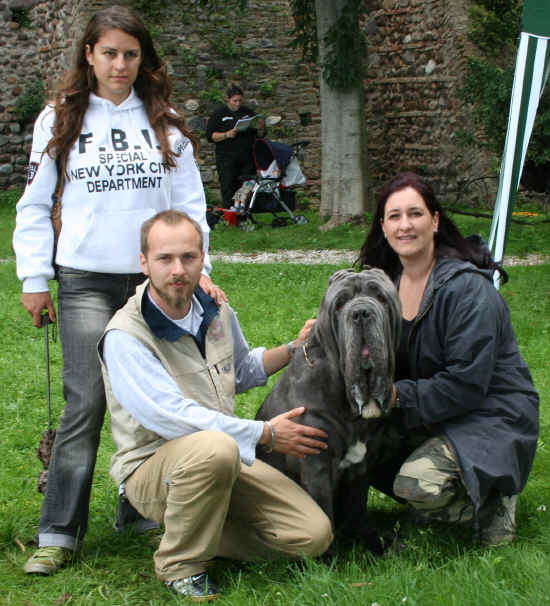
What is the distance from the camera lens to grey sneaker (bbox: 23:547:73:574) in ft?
10.2

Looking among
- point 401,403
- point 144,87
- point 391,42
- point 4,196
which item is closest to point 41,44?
point 4,196

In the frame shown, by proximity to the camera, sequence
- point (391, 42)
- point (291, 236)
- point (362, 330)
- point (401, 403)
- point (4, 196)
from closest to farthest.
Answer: point (362, 330) → point (401, 403) → point (291, 236) → point (391, 42) → point (4, 196)

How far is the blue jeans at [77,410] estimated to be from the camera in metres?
3.20

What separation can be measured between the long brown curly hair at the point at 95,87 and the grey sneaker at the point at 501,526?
1.92m

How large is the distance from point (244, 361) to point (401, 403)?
72cm

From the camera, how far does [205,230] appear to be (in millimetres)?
3383

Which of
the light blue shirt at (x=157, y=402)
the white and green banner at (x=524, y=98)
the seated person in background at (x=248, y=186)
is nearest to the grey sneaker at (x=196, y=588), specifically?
the light blue shirt at (x=157, y=402)

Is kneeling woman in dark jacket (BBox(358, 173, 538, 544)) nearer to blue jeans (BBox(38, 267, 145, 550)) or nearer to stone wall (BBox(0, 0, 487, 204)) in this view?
blue jeans (BBox(38, 267, 145, 550))

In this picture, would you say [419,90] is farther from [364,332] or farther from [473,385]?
[364,332]

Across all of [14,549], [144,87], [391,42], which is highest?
[391,42]

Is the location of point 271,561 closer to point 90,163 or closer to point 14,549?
point 14,549

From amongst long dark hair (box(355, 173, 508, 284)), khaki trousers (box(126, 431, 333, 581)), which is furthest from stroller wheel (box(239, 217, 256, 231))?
khaki trousers (box(126, 431, 333, 581))

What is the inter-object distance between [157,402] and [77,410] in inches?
20.1

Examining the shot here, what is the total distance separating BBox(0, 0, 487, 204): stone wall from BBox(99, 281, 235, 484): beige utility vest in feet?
38.4
